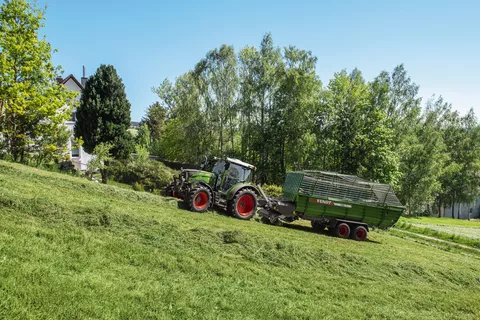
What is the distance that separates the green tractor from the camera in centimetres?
1381

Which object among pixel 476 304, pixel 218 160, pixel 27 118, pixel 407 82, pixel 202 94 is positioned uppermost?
pixel 407 82

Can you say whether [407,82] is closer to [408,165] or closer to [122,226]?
[408,165]

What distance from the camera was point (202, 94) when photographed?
35156 millimetres

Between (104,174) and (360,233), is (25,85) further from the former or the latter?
(360,233)

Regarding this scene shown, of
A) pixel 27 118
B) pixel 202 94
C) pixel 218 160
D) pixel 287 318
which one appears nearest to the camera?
pixel 287 318

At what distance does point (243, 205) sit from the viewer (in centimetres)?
1463

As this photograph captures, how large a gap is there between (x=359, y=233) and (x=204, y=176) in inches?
268

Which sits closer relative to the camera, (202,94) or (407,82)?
(202,94)

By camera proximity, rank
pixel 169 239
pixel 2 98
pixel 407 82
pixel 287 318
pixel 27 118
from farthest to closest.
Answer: pixel 407 82, pixel 27 118, pixel 2 98, pixel 169 239, pixel 287 318

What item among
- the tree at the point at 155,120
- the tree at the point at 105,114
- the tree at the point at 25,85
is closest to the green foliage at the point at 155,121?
the tree at the point at 155,120

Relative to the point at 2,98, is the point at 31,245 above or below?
below

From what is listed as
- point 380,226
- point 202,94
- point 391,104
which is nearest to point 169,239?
point 380,226

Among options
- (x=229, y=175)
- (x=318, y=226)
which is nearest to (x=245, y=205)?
(x=229, y=175)

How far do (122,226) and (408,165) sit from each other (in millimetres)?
41312
